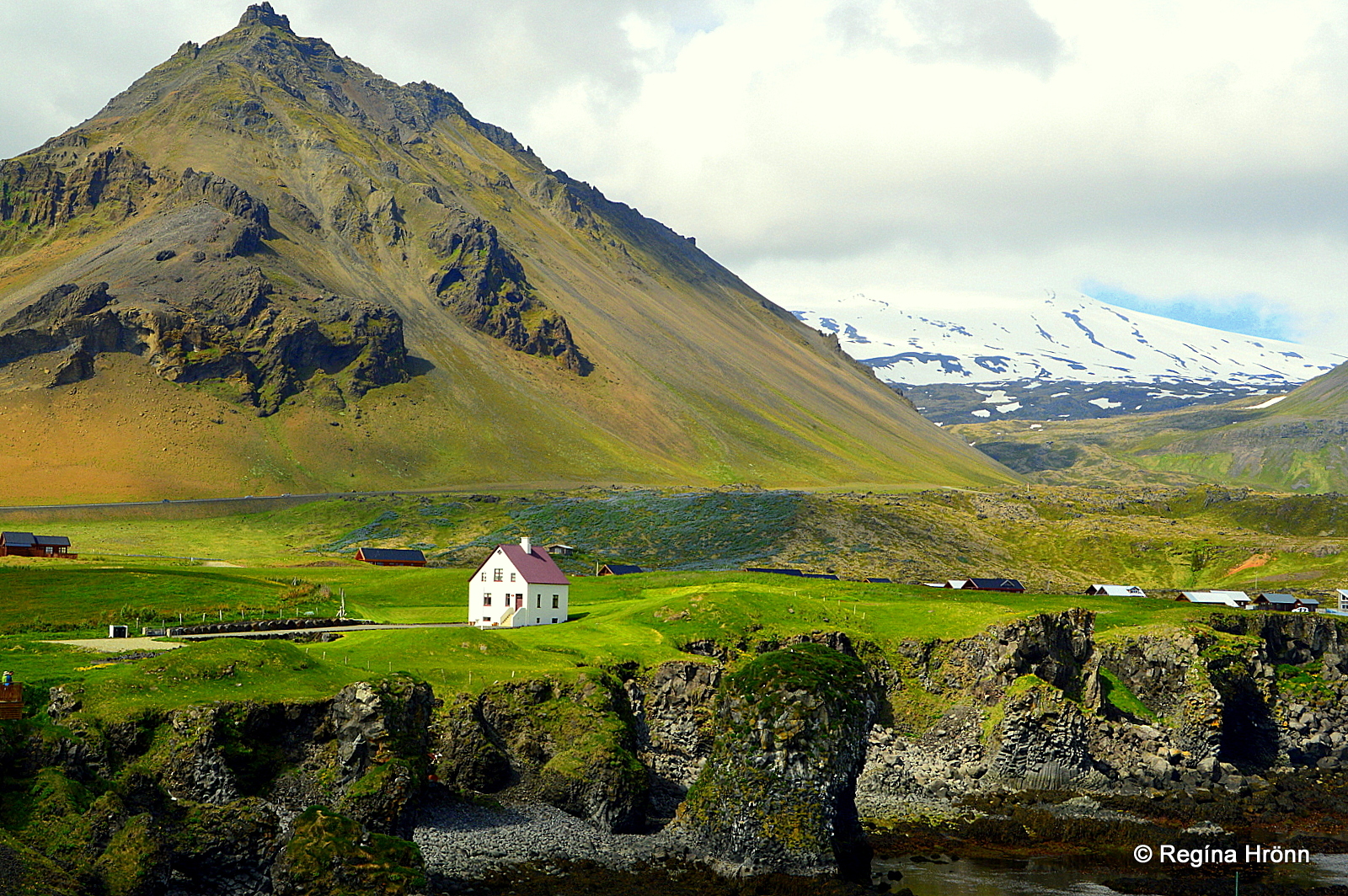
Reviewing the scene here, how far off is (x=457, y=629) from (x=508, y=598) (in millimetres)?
13522

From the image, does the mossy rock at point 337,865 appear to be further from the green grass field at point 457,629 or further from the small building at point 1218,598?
the small building at point 1218,598

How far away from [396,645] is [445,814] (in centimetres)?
1723

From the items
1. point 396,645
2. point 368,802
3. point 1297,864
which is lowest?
point 1297,864

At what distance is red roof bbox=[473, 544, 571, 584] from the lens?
3541 inches

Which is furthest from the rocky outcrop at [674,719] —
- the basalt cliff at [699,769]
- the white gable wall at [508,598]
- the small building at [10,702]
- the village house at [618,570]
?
the village house at [618,570]

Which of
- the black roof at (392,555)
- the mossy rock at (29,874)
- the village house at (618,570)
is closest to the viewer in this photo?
the mossy rock at (29,874)

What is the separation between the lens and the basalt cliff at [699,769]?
43188 mm

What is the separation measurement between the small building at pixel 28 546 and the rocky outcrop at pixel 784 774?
84.9 meters

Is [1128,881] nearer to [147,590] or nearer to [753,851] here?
[753,851]

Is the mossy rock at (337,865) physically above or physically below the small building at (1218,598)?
below

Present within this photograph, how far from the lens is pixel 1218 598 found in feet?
436

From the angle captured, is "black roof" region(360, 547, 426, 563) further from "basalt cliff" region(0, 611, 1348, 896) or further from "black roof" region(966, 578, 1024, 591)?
"basalt cliff" region(0, 611, 1348, 896)

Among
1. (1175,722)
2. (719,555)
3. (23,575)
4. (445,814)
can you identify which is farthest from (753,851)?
(719,555)

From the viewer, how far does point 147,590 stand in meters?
90.0
